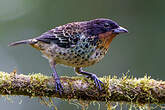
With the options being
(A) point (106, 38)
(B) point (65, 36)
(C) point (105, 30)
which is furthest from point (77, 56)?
(C) point (105, 30)

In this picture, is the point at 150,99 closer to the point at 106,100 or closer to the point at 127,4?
the point at 106,100

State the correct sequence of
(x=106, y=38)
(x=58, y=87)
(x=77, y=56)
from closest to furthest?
(x=58, y=87) → (x=77, y=56) → (x=106, y=38)

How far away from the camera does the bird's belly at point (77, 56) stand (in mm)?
4387

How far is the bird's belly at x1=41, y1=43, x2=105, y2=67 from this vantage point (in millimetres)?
4387

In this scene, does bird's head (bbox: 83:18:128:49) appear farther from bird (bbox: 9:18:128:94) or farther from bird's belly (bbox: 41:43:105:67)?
bird's belly (bbox: 41:43:105:67)

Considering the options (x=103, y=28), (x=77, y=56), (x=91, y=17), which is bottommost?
(x=77, y=56)

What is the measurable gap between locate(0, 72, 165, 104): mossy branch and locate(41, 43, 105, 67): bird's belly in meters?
0.61

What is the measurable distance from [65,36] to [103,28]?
2.13 feet

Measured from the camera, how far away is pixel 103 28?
4773mm

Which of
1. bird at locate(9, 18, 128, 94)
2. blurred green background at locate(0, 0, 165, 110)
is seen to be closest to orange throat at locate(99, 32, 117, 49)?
bird at locate(9, 18, 128, 94)

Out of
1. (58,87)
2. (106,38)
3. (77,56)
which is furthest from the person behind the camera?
(106,38)

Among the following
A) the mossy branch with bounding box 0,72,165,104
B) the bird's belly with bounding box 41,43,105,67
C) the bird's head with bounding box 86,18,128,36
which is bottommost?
the mossy branch with bounding box 0,72,165,104

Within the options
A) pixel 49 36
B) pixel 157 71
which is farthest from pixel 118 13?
pixel 49 36

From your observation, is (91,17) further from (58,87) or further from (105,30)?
(58,87)
